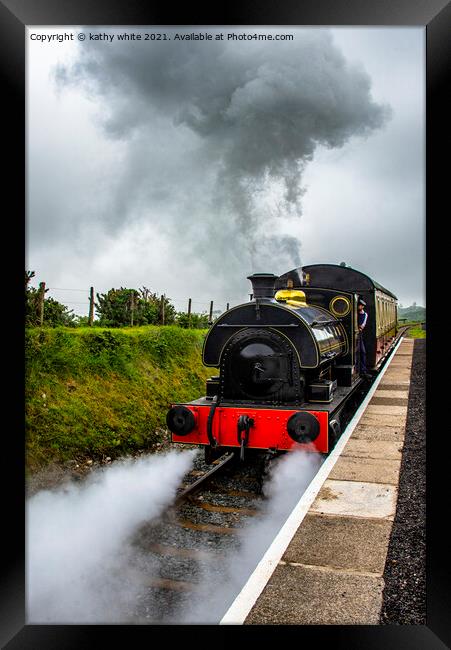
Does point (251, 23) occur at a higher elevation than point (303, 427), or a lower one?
higher

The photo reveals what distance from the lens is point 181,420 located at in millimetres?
6395

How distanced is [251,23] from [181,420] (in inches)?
175

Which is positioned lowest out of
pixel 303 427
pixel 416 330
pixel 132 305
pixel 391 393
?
pixel 391 393

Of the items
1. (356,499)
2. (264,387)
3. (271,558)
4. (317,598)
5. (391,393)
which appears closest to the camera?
(317,598)

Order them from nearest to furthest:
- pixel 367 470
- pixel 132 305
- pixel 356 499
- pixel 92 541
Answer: pixel 356 499
pixel 92 541
pixel 367 470
pixel 132 305

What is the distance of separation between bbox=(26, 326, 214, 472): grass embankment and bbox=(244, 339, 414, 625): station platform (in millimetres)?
3723

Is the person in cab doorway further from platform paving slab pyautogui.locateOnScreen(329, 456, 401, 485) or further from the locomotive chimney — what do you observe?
platform paving slab pyautogui.locateOnScreen(329, 456, 401, 485)

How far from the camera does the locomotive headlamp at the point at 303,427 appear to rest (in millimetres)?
5820

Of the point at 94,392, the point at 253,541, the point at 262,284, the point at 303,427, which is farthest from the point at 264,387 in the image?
the point at 94,392

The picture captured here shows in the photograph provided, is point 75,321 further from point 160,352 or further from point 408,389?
point 408,389

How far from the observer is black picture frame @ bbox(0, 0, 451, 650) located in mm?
3096

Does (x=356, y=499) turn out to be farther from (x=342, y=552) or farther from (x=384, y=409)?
(x=384, y=409)

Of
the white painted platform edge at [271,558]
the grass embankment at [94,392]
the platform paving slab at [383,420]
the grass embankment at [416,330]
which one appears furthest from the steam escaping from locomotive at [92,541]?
the grass embankment at [416,330]

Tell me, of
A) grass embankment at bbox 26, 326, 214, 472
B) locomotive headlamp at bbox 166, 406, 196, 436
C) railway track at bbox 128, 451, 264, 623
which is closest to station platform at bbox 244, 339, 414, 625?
railway track at bbox 128, 451, 264, 623
